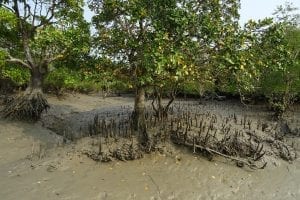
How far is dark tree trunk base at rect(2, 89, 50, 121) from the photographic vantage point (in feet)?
43.2

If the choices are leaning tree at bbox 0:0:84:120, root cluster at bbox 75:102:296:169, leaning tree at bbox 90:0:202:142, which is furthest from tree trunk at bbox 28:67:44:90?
leaning tree at bbox 90:0:202:142

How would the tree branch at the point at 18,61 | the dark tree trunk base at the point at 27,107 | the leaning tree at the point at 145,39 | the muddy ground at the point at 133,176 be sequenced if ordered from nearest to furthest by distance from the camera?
the muddy ground at the point at 133,176, the leaning tree at the point at 145,39, the dark tree trunk base at the point at 27,107, the tree branch at the point at 18,61

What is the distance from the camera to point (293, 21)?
52.9ft

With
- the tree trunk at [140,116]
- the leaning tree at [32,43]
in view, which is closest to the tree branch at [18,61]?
the leaning tree at [32,43]

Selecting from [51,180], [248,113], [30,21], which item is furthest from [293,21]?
[51,180]

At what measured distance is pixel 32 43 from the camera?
500 inches

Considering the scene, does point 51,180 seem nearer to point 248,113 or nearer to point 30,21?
point 30,21

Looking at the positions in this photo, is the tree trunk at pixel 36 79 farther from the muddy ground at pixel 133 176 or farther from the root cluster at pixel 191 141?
the root cluster at pixel 191 141

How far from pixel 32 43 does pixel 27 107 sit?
210 centimetres

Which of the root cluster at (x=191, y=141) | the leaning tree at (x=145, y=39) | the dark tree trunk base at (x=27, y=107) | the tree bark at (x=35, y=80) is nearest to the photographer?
the leaning tree at (x=145, y=39)

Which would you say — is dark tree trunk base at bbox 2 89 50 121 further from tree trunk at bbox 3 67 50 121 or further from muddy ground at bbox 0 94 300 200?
muddy ground at bbox 0 94 300 200

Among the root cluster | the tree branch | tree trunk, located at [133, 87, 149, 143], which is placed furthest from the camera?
the tree branch

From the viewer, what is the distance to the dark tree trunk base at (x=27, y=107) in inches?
519

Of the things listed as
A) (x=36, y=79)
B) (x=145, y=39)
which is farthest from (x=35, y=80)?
(x=145, y=39)
